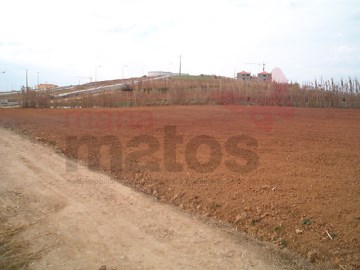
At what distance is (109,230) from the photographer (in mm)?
4324

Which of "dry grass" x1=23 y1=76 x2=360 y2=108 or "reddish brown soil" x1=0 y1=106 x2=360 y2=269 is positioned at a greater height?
"dry grass" x1=23 y1=76 x2=360 y2=108

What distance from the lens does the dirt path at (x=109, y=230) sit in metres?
3.67

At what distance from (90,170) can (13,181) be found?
1418mm

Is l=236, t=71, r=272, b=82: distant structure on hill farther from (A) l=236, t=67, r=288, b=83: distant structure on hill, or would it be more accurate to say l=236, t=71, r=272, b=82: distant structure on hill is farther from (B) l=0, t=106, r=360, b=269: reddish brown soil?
(B) l=0, t=106, r=360, b=269: reddish brown soil

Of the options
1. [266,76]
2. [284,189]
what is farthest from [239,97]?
[266,76]

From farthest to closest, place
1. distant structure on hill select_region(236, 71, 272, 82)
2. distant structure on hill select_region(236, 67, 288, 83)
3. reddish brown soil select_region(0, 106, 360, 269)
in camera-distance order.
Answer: distant structure on hill select_region(236, 71, 272, 82) < distant structure on hill select_region(236, 67, 288, 83) < reddish brown soil select_region(0, 106, 360, 269)

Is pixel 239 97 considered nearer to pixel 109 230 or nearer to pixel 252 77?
pixel 109 230

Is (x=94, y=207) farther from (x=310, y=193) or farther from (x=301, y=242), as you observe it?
(x=310, y=193)

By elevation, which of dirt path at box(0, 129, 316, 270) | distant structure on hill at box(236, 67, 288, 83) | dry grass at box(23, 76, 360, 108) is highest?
distant structure on hill at box(236, 67, 288, 83)

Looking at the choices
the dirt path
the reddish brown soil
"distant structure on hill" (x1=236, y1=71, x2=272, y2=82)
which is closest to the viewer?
the dirt path

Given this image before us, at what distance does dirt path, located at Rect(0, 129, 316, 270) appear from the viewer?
367cm

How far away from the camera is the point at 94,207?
5062 millimetres

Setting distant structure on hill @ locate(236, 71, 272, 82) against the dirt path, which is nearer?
the dirt path

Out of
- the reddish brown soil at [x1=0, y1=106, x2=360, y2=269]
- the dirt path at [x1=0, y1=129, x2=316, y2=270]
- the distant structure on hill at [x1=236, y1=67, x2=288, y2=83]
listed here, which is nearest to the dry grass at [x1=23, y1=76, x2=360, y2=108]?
the distant structure on hill at [x1=236, y1=67, x2=288, y2=83]
